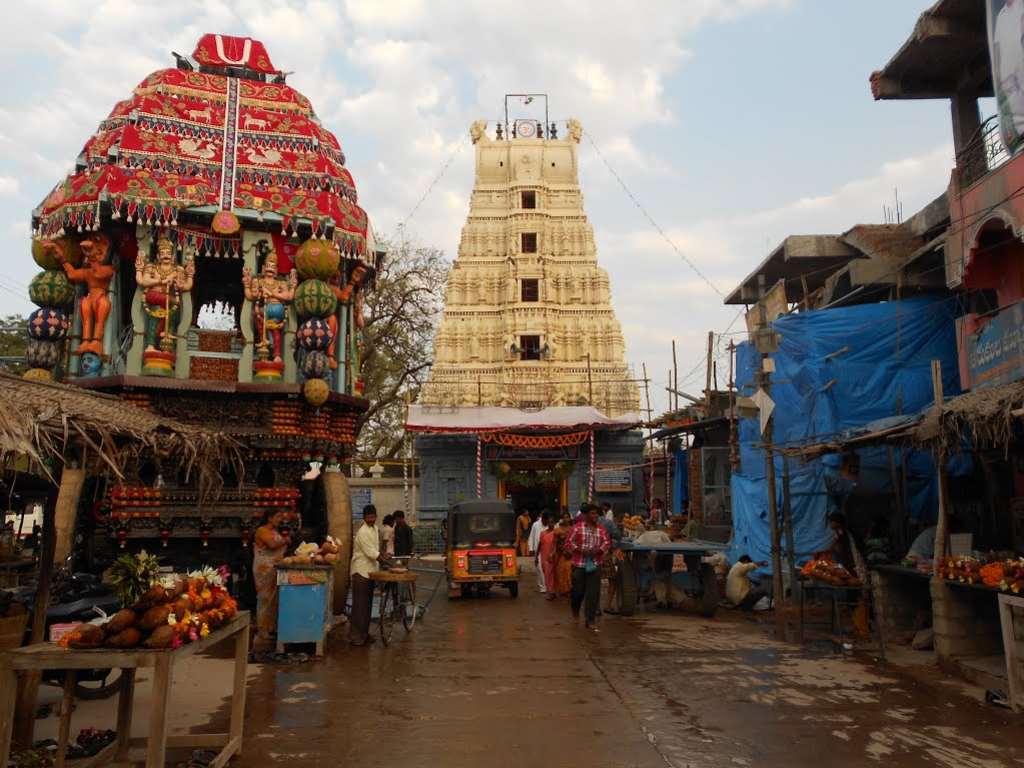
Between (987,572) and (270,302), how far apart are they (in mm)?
10151

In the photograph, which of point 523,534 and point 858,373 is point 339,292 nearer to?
point 858,373

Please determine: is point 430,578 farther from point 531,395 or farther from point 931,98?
point 931,98

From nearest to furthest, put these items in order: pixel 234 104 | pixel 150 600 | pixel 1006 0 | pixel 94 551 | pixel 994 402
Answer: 1. pixel 150 600
2. pixel 994 402
3. pixel 1006 0
4. pixel 94 551
5. pixel 234 104

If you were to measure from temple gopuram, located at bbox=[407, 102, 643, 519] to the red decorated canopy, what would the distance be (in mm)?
13690

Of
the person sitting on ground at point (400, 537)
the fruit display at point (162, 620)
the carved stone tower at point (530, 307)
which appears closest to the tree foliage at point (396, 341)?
the carved stone tower at point (530, 307)

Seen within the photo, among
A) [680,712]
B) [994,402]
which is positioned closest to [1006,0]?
[994,402]

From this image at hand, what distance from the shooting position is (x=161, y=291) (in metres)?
12.2

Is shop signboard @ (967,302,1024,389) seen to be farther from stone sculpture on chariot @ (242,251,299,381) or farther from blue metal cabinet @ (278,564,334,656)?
stone sculpture on chariot @ (242,251,299,381)

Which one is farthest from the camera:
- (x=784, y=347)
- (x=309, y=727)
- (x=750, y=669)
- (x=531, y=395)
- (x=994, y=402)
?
(x=531, y=395)

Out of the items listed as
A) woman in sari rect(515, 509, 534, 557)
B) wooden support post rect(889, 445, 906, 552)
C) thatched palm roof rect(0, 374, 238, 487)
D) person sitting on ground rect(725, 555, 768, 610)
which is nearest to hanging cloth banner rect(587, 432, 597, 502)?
woman in sari rect(515, 509, 534, 557)

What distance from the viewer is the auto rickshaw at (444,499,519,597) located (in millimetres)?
15898

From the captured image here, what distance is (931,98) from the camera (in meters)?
14.3

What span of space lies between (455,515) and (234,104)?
341 inches

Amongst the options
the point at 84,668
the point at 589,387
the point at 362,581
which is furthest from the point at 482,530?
the point at 589,387
